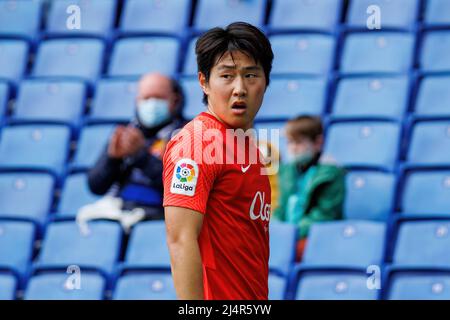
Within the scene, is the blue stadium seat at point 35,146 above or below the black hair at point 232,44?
above

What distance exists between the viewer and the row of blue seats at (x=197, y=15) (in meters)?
6.36

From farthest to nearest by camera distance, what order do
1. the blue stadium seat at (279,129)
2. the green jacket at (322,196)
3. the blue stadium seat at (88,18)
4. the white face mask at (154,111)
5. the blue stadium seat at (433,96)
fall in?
1. the blue stadium seat at (88,18)
2. the blue stadium seat at (433,96)
3. the blue stadium seat at (279,129)
4. the white face mask at (154,111)
5. the green jacket at (322,196)

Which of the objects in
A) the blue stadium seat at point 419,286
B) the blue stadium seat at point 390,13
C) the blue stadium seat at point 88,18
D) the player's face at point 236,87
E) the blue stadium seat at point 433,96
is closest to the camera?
the player's face at point 236,87

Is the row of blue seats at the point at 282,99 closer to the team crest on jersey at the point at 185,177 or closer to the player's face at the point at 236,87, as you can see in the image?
the player's face at the point at 236,87

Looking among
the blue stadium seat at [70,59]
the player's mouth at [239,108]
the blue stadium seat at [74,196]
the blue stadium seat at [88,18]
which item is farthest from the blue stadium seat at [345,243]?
the blue stadium seat at [88,18]

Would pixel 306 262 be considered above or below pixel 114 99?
below

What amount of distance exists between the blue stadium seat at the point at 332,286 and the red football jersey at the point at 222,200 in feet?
5.62

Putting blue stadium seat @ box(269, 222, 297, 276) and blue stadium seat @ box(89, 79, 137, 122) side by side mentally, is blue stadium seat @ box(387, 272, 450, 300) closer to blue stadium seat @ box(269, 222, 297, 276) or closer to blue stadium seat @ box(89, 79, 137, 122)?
blue stadium seat @ box(269, 222, 297, 276)

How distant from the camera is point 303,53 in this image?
6.32 meters

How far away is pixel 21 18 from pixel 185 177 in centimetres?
450

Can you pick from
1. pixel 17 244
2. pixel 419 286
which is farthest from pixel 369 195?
pixel 17 244

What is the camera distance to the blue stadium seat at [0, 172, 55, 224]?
18.5ft

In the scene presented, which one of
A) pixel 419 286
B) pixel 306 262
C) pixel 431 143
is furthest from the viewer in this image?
pixel 431 143

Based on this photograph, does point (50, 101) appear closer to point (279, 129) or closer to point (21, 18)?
point (21, 18)
